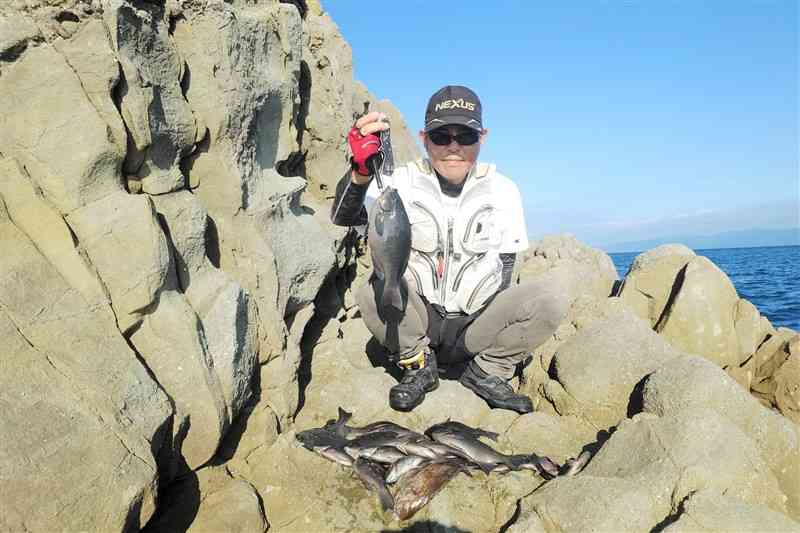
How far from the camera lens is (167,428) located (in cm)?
402

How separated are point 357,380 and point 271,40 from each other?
456cm

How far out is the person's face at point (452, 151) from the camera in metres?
5.16

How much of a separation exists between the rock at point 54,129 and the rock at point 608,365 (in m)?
5.47

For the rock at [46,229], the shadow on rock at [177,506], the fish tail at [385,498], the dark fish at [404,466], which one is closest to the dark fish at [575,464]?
the dark fish at [404,466]

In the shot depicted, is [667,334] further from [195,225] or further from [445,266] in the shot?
[195,225]

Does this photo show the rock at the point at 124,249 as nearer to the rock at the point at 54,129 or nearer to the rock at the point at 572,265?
the rock at the point at 54,129

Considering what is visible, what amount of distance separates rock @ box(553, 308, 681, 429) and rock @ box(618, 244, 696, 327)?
291 centimetres

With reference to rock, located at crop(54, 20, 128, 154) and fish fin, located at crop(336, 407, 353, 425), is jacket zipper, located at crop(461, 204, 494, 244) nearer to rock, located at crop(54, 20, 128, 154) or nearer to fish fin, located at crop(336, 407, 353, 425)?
fish fin, located at crop(336, 407, 353, 425)

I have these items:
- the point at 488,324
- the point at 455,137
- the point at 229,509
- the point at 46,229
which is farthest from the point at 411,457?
the point at 46,229

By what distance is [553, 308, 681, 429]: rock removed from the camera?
551cm

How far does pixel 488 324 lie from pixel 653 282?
484 cm

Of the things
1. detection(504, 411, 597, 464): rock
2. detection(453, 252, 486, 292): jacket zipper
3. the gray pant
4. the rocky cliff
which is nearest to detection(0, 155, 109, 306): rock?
the rocky cliff

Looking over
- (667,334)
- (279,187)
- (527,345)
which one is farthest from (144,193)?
(667,334)

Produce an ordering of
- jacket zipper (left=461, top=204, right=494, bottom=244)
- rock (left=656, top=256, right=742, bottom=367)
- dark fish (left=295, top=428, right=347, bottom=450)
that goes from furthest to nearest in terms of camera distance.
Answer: rock (left=656, top=256, right=742, bottom=367) → jacket zipper (left=461, top=204, right=494, bottom=244) → dark fish (left=295, top=428, right=347, bottom=450)
